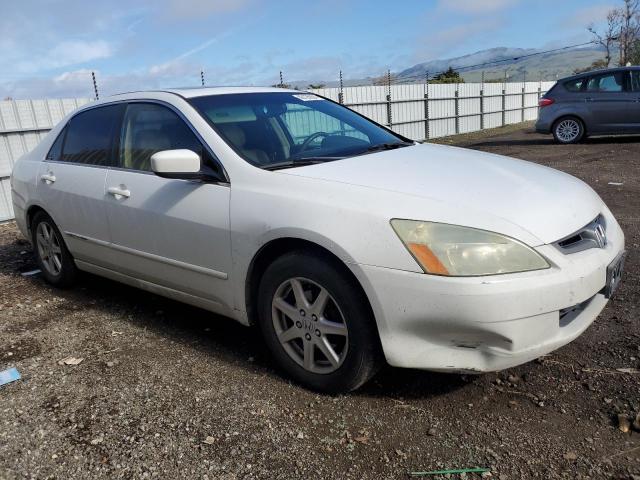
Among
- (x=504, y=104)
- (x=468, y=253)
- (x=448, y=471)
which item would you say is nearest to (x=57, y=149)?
(x=468, y=253)

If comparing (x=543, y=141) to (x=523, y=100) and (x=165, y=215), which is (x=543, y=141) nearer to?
(x=523, y=100)

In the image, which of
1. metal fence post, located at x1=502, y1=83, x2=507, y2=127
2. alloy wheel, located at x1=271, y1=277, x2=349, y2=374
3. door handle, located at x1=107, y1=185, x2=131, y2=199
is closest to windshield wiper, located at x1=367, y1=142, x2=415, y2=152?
alloy wheel, located at x1=271, y1=277, x2=349, y2=374

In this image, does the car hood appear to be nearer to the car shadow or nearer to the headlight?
the headlight

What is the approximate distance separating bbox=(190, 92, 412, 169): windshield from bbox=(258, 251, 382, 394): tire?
26.7 inches

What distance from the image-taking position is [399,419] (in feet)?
8.57

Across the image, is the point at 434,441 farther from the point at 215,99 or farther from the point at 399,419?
the point at 215,99

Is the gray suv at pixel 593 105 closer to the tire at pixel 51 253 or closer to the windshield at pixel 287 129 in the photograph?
the windshield at pixel 287 129

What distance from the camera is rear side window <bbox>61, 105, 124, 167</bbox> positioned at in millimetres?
4004

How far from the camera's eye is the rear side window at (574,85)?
12.9 m

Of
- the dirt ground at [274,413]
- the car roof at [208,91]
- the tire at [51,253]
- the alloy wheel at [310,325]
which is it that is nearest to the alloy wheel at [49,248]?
the tire at [51,253]

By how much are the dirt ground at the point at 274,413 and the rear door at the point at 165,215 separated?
0.49m

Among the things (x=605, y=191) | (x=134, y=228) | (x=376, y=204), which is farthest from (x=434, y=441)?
(x=605, y=191)

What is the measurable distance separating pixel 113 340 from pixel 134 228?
0.78 metres

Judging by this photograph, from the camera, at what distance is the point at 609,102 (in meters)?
12.6
